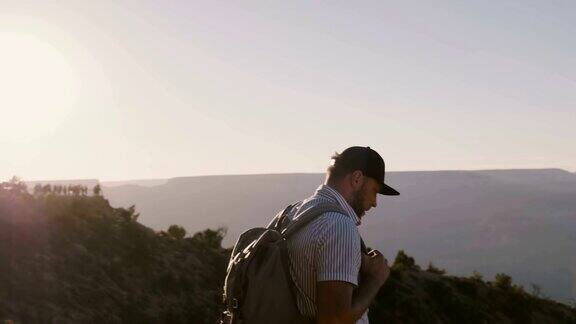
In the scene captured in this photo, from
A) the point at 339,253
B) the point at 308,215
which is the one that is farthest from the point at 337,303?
the point at 308,215

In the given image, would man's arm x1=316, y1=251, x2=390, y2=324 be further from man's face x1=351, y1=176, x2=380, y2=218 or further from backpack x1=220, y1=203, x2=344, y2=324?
man's face x1=351, y1=176, x2=380, y2=218

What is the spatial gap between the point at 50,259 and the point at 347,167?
12129 mm

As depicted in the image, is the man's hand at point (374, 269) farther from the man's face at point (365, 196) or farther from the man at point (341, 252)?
the man's face at point (365, 196)

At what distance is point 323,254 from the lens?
3223 mm

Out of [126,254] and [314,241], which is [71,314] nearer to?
[126,254]

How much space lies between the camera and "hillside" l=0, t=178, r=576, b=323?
514 inches

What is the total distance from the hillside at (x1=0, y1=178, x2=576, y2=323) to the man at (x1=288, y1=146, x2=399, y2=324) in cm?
955

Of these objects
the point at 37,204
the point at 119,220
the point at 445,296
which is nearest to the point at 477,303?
the point at 445,296

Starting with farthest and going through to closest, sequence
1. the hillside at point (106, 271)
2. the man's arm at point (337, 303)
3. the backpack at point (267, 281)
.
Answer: the hillside at point (106, 271) → the backpack at point (267, 281) → the man's arm at point (337, 303)

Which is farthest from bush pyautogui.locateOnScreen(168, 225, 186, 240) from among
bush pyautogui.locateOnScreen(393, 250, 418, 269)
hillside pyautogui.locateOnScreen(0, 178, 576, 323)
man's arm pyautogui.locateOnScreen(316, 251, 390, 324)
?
man's arm pyautogui.locateOnScreen(316, 251, 390, 324)

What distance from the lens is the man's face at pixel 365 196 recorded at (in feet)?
11.8

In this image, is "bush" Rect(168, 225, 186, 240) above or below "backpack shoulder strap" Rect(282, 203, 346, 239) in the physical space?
below

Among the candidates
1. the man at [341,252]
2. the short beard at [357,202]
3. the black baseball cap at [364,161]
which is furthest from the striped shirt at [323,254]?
the black baseball cap at [364,161]

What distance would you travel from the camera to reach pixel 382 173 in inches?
144
